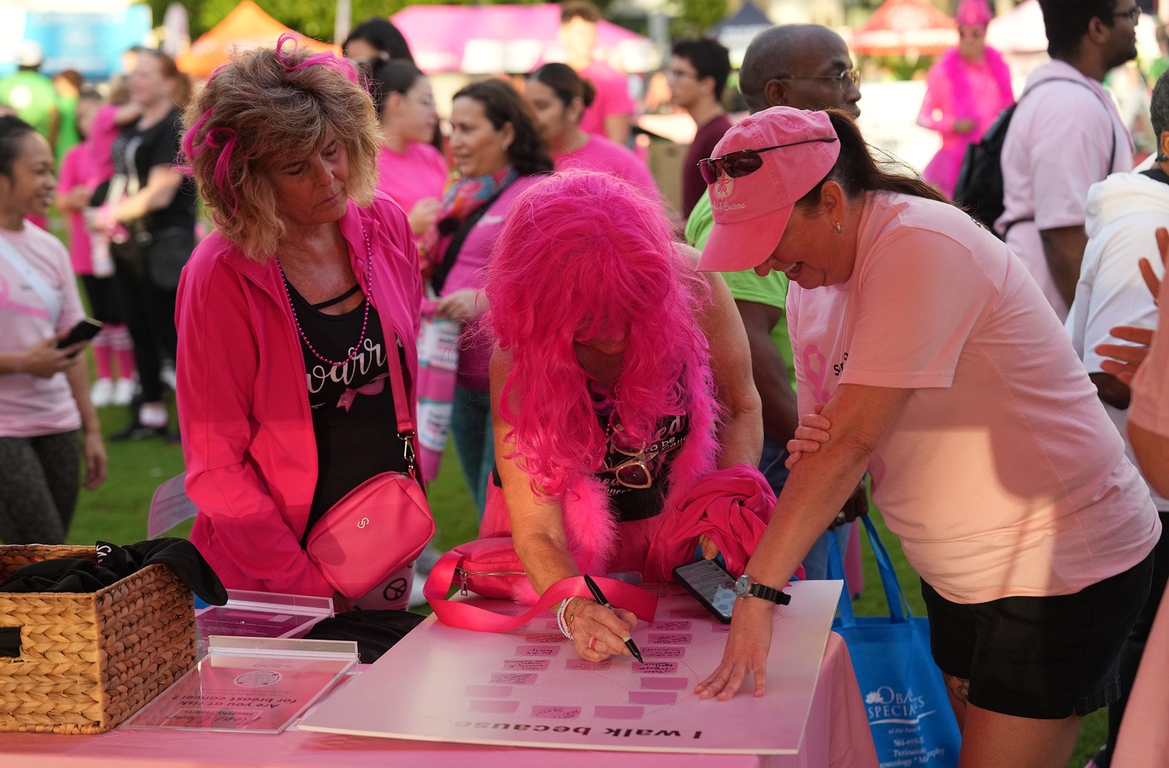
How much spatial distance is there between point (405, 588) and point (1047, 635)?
126 centimetres

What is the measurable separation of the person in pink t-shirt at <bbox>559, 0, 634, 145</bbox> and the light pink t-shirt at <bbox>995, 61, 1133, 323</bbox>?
3.48m

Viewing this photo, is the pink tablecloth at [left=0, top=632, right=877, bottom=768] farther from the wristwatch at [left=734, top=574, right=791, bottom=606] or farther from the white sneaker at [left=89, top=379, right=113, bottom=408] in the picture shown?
the white sneaker at [left=89, top=379, right=113, bottom=408]

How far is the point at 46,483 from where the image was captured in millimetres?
3111

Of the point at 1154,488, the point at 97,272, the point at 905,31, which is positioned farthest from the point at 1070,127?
the point at 905,31

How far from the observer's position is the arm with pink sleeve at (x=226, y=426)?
6.89 ft

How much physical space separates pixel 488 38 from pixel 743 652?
16.8m

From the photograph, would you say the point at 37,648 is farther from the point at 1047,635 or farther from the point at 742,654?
the point at 1047,635

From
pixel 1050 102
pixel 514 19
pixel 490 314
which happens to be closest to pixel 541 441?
pixel 490 314

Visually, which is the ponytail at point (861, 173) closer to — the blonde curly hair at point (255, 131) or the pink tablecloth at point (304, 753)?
the pink tablecloth at point (304, 753)

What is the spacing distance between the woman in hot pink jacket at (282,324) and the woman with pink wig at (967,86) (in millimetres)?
5697

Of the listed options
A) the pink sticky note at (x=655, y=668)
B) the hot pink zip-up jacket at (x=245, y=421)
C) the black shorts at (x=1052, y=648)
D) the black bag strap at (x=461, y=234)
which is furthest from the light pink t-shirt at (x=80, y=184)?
the black shorts at (x=1052, y=648)

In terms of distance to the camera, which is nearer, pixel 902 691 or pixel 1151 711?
pixel 1151 711

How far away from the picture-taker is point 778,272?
2553 millimetres

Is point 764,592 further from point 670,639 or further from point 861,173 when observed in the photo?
point 861,173
